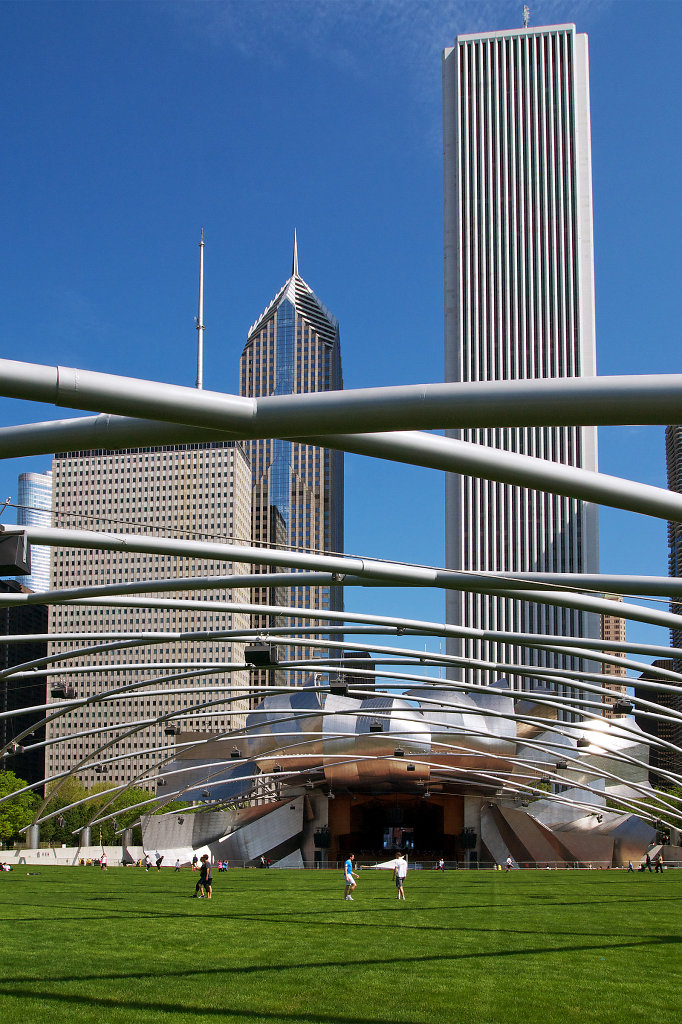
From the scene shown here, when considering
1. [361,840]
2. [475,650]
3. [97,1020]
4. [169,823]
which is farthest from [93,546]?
[475,650]

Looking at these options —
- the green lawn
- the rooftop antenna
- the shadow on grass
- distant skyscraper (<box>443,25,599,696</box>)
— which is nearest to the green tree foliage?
distant skyscraper (<box>443,25,599,696</box>)

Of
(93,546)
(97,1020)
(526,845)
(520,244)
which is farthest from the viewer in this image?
(520,244)

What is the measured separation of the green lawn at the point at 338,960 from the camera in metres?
12.2

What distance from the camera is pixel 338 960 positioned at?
16.2 m

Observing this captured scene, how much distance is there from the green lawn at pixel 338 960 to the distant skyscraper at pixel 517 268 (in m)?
114

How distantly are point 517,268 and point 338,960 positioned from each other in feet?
462

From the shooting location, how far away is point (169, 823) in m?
77.0

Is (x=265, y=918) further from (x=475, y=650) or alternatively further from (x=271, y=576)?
(x=475, y=650)

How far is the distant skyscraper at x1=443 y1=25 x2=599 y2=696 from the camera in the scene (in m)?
142

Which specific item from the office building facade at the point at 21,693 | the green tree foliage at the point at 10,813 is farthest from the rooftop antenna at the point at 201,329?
the office building facade at the point at 21,693

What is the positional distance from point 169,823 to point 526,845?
1046 inches

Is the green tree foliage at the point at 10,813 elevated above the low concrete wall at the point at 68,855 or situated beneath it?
situated beneath

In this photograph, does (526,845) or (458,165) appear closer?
(526,845)

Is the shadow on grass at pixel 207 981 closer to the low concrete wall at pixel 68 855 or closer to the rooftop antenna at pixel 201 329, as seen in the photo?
the rooftop antenna at pixel 201 329
